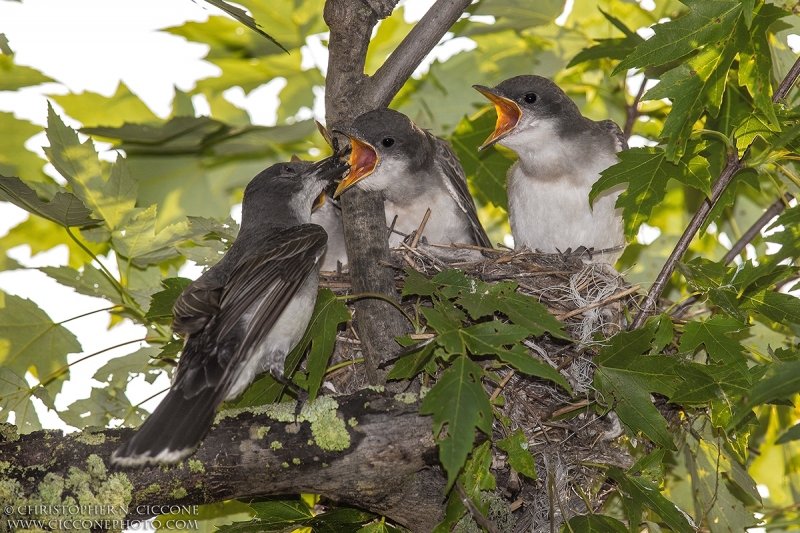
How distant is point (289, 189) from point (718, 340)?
2613 millimetres

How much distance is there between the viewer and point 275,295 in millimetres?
3766

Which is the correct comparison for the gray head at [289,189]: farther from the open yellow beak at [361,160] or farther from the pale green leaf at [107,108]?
the pale green leaf at [107,108]

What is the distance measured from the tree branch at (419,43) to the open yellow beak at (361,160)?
2.24 ft

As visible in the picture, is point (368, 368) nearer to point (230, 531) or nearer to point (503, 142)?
point (230, 531)

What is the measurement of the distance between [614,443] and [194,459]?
2257 millimetres

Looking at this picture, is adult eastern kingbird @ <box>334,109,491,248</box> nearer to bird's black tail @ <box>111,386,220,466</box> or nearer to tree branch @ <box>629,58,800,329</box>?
tree branch @ <box>629,58,800,329</box>

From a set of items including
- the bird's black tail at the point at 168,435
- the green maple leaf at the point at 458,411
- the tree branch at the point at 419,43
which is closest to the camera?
the green maple leaf at the point at 458,411

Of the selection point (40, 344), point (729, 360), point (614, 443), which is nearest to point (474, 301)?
point (729, 360)

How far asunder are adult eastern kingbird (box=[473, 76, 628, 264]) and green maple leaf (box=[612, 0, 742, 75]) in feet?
6.12

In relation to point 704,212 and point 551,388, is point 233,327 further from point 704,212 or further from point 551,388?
point 704,212

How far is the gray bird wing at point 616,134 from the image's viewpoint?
531 centimetres

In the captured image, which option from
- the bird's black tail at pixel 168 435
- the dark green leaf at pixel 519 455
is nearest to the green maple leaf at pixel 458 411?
the dark green leaf at pixel 519 455

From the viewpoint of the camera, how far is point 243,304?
12.3 feet

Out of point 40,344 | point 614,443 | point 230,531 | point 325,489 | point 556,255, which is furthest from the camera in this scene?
point 556,255
